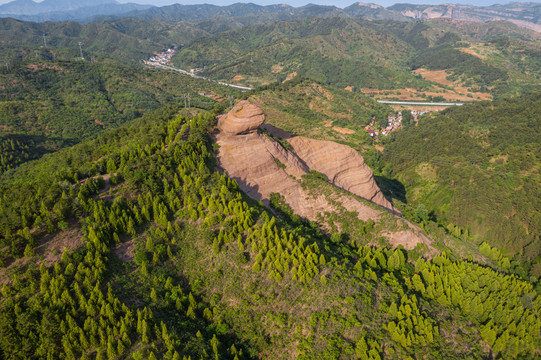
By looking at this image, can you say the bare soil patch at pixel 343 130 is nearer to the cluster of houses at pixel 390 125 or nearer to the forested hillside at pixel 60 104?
the cluster of houses at pixel 390 125

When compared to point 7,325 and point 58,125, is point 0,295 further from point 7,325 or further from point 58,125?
point 58,125

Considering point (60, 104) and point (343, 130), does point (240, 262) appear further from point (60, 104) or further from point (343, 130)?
point (60, 104)

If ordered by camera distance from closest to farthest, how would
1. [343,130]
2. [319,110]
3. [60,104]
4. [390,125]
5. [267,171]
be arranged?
[267,171] → [343,130] → [60,104] → [319,110] → [390,125]

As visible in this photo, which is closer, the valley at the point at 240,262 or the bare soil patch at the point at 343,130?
the valley at the point at 240,262

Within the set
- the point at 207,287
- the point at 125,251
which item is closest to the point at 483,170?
the point at 207,287

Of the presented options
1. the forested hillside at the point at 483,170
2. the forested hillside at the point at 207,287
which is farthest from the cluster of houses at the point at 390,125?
the forested hillside at the point at 207,287

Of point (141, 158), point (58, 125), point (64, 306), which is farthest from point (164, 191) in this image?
point (58, 125)
